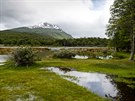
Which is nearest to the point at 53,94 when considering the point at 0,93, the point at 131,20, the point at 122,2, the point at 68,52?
the point at 0,93

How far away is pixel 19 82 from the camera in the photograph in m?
27.0

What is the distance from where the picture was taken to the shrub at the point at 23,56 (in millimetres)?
42406

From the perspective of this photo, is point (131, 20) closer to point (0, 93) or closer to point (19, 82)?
point (19, 82)

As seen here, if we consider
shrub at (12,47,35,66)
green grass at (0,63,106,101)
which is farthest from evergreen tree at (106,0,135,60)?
green grass at (0,63,106,101)

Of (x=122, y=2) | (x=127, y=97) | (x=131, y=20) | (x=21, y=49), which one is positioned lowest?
(x=127, y=97)

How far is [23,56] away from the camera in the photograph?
42.6 metres

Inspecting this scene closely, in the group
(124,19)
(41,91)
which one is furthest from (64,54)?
(41,91)

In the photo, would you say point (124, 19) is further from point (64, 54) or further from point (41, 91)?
point (41, 91)

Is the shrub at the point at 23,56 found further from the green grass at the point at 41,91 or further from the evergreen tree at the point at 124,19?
the evergreen tree at the point at 124,19

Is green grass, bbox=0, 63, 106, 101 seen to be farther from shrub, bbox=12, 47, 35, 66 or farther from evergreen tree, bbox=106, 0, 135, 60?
evergreen tree, bbox=106, 0, 135, 60

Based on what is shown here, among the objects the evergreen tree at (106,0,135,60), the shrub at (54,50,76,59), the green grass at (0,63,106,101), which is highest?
the evergreen tree at (106,0,135,60)

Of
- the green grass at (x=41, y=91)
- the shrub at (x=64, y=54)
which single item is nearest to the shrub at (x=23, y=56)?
the green grass at (x=41, y=91)

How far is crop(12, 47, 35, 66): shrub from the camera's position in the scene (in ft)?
139

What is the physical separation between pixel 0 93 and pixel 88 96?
26.5 feet
